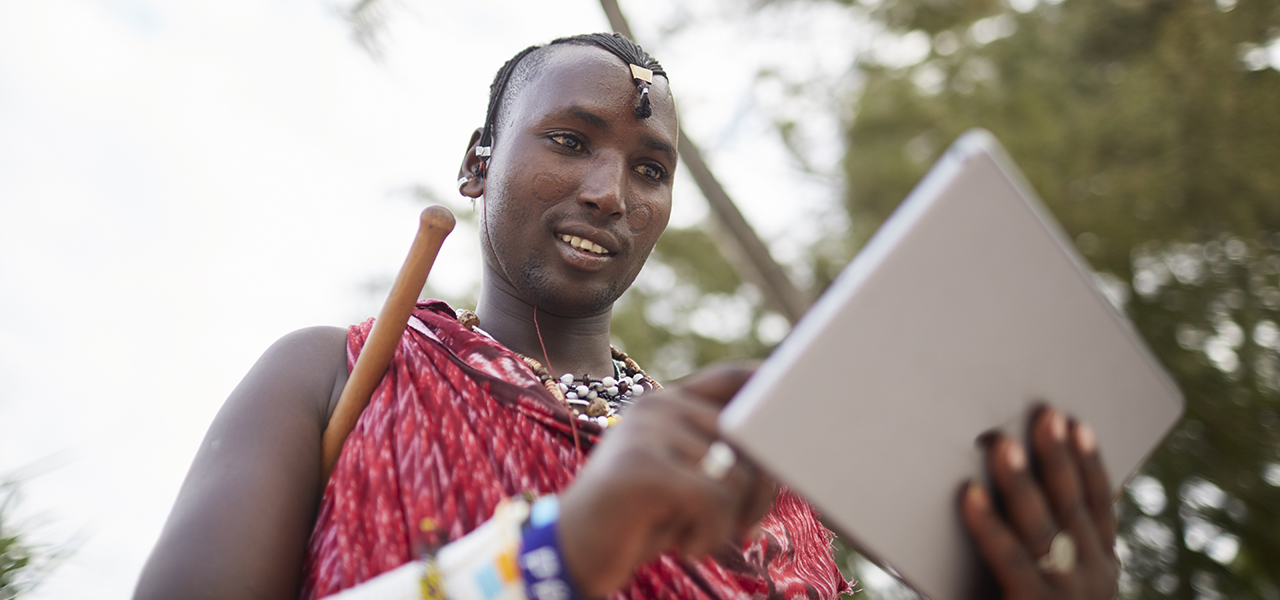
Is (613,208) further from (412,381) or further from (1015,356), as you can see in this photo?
(1015,356)

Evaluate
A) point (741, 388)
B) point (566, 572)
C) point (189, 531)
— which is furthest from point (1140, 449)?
point (189, 531)

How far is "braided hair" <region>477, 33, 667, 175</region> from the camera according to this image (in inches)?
53.1

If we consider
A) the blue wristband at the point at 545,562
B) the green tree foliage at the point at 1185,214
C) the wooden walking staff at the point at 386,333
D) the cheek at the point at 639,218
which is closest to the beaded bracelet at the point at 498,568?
Answer: the blue wristband at the point at 545,562

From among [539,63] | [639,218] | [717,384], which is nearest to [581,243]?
[639,218]

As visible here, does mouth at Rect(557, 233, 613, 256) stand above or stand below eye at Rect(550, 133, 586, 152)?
below

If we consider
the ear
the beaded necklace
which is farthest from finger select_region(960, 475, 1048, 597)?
the ear

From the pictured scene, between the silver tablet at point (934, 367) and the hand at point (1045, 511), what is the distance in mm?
25

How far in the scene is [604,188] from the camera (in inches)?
49.3

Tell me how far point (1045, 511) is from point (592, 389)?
2.50 feet

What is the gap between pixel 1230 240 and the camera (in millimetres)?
4066

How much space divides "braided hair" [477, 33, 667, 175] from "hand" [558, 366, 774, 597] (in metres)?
0.72

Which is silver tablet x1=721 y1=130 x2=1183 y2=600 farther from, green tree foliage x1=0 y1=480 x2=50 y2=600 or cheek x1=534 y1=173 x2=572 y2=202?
green tree foliage x1=0 y1=480 x2=50 y2=600

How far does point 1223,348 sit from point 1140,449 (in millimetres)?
3972

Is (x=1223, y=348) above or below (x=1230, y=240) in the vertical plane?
below
